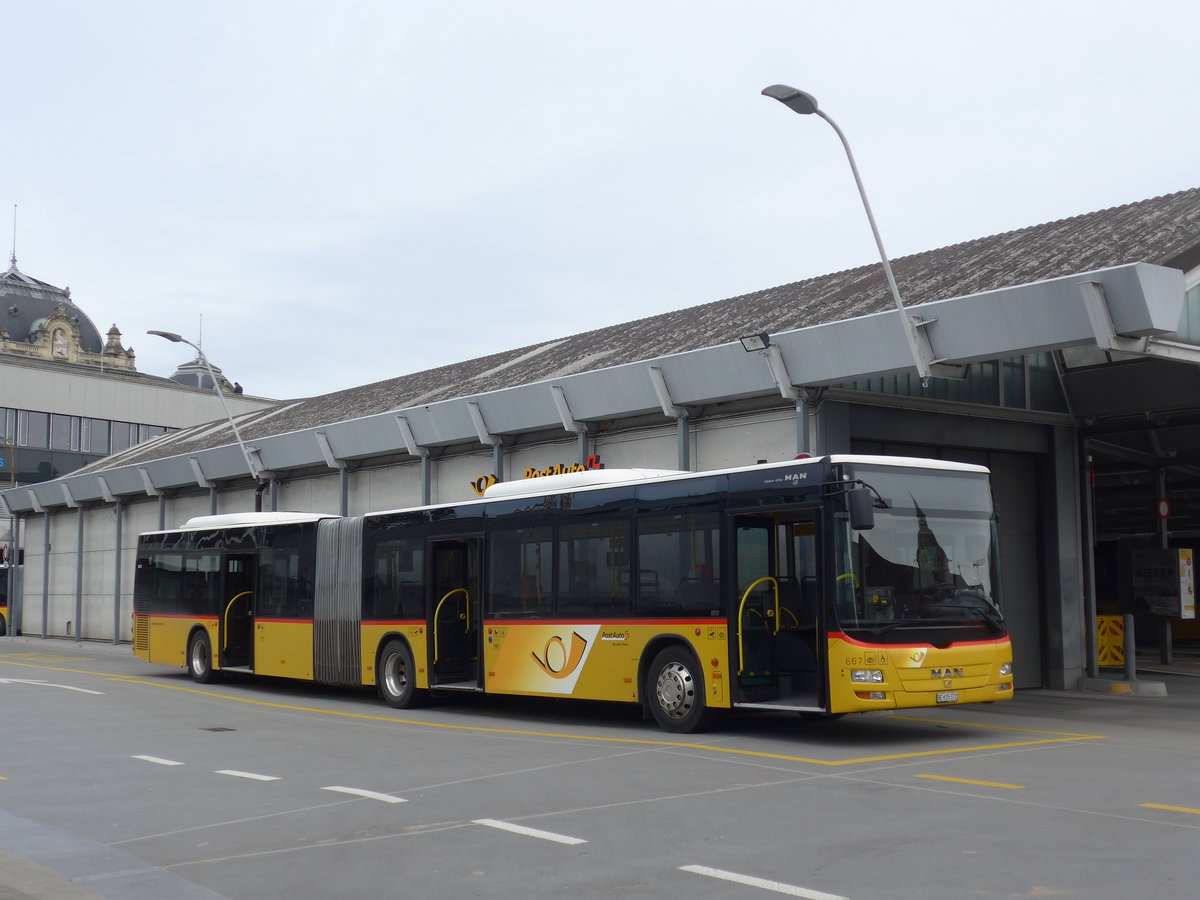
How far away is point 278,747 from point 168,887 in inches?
284

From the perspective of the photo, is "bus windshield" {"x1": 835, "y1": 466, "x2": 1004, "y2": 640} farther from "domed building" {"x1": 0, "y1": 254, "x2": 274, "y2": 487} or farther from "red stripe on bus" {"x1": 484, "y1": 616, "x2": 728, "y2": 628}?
"domed building" {"x1": 0, "y1": 254, "x2": 274, "y2": 487}

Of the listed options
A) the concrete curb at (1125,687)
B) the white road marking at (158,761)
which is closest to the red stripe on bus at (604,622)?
the white road marking at (158,761)

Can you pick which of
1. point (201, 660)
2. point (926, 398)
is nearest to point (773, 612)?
point (926, 398)

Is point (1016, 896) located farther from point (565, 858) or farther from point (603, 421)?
point (603, 421)

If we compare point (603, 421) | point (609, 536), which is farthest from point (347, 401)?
point (609, 536)

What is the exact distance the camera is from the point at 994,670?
14.5 metres

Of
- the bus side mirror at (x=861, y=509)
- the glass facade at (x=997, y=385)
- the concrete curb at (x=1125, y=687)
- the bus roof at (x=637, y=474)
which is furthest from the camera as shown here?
the concrete curb at (x=1125, y=687)

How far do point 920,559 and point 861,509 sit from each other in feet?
4.03

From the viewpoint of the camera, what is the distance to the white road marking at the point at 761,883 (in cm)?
718

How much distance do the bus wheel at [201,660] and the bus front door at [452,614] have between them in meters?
7.65

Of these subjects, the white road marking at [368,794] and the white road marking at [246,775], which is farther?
the white road marking at [246,775]

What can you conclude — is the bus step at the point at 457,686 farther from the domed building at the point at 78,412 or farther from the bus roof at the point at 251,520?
the domed building at the point at 78,412

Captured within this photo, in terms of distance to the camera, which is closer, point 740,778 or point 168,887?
point 168,887

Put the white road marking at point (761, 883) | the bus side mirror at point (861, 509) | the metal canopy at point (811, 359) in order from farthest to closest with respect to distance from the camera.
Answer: the metal canopy at point (811, 359) < the bus side mirror at point (861, 509) < the white road marking at point (761, 883)
